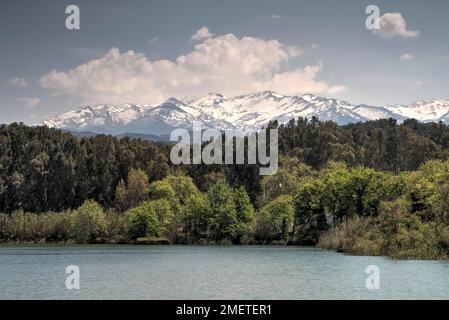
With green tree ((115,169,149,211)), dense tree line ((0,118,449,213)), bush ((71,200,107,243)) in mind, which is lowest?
bush ((71,200,107,243))

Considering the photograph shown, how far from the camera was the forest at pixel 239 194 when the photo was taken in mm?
68188

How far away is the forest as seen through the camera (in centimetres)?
6819

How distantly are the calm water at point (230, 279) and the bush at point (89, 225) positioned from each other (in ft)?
160

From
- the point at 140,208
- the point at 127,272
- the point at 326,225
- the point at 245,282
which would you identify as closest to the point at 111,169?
the point at 140,208

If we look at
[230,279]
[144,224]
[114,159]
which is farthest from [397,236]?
[114,159]

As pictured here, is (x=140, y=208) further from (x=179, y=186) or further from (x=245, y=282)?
(x=245, y=282)

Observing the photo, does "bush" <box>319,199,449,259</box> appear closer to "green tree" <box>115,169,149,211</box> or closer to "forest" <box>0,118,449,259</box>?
"forest" <box>0,118,449,259</box>

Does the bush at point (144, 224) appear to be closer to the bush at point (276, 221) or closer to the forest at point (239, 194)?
the forest at point (239, 194)

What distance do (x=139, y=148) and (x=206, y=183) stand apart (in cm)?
1887

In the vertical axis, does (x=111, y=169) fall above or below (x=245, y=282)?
above

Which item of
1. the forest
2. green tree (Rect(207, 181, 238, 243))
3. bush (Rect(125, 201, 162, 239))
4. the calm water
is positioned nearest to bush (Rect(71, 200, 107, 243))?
the forest

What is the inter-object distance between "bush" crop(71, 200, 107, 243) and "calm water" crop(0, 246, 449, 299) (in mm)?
48679

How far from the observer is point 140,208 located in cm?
10981
